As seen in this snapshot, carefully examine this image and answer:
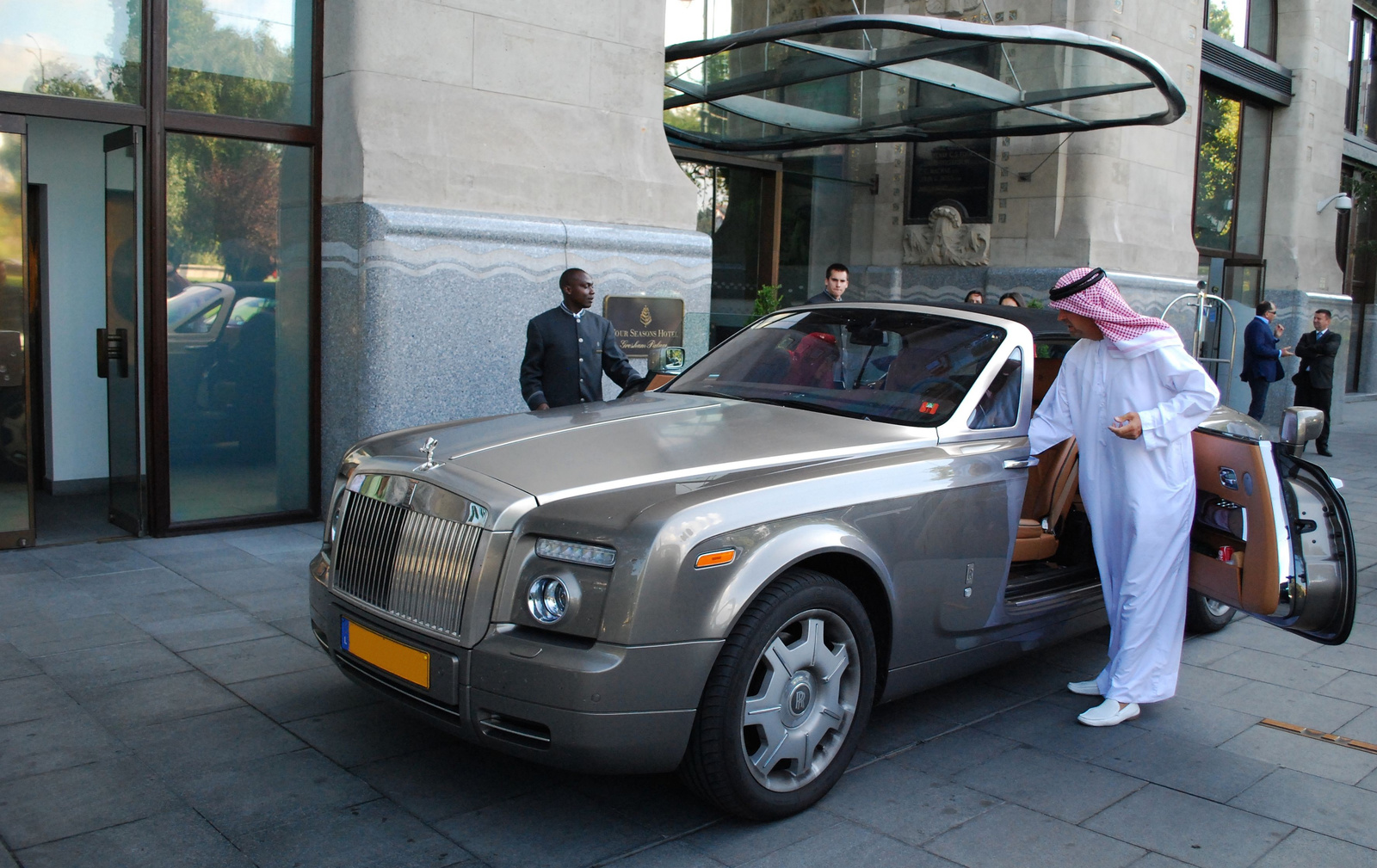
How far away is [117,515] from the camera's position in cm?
778

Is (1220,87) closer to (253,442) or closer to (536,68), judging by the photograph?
(536,68)

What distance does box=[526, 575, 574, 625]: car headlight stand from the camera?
10.9 ft

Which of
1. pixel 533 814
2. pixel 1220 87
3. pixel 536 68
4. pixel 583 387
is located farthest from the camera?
pixel 1220 87

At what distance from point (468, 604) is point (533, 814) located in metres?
0.80

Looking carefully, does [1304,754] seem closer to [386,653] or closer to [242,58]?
[386,653]

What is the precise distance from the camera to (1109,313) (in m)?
4.81

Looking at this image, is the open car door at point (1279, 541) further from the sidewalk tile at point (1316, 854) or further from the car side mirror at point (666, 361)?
the car side mirror at point (666, 361)

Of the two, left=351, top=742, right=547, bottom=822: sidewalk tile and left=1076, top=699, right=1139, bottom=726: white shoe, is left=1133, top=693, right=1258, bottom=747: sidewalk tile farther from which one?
left=351, top=742, right=547, bottom=822: sidewalk tile

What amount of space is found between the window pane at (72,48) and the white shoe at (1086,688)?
6.70 m

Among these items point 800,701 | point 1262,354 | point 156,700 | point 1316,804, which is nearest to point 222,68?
point 156,700

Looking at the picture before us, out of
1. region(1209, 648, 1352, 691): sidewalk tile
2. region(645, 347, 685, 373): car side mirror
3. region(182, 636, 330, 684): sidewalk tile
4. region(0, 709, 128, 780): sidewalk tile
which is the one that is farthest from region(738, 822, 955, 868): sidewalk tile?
region(1209, 648, 1352, 691): sidewalk tile

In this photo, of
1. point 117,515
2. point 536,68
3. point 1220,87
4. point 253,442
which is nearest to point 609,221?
point 536,68

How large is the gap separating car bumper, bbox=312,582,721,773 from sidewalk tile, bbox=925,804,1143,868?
0.97m

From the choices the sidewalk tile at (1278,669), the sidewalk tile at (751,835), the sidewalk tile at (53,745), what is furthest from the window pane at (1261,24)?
the sidewalk tile at (53,745)
